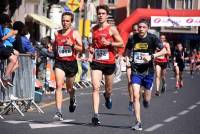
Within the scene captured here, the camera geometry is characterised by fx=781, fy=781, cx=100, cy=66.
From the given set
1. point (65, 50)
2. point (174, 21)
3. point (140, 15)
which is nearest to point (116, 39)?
point (65, 50)

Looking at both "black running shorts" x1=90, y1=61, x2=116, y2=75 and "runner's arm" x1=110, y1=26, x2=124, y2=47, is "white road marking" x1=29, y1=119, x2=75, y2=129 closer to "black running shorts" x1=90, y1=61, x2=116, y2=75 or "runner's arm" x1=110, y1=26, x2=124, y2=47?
"black running shorts" x1=90, y1=61, x2=116, y2=75

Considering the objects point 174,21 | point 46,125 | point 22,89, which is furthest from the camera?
point 174,21

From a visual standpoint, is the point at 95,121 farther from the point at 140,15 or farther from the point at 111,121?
the point at 140,15

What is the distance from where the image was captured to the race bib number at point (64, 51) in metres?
14.0

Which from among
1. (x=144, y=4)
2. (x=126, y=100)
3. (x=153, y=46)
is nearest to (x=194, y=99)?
(x=126, y=100)

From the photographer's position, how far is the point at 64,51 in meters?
14.0

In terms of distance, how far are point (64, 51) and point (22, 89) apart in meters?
2.38

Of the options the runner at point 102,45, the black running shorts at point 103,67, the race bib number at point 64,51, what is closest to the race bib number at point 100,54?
the runner at point 102,45

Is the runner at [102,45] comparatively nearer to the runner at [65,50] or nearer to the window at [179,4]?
the runner at [65,50]

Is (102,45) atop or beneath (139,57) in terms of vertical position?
atop

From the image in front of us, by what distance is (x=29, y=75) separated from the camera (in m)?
16.2

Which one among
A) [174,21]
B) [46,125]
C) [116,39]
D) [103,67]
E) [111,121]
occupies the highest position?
[116,39]

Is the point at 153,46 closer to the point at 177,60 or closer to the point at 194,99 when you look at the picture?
the point at 194,99

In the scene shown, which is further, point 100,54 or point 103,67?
point 103,67
